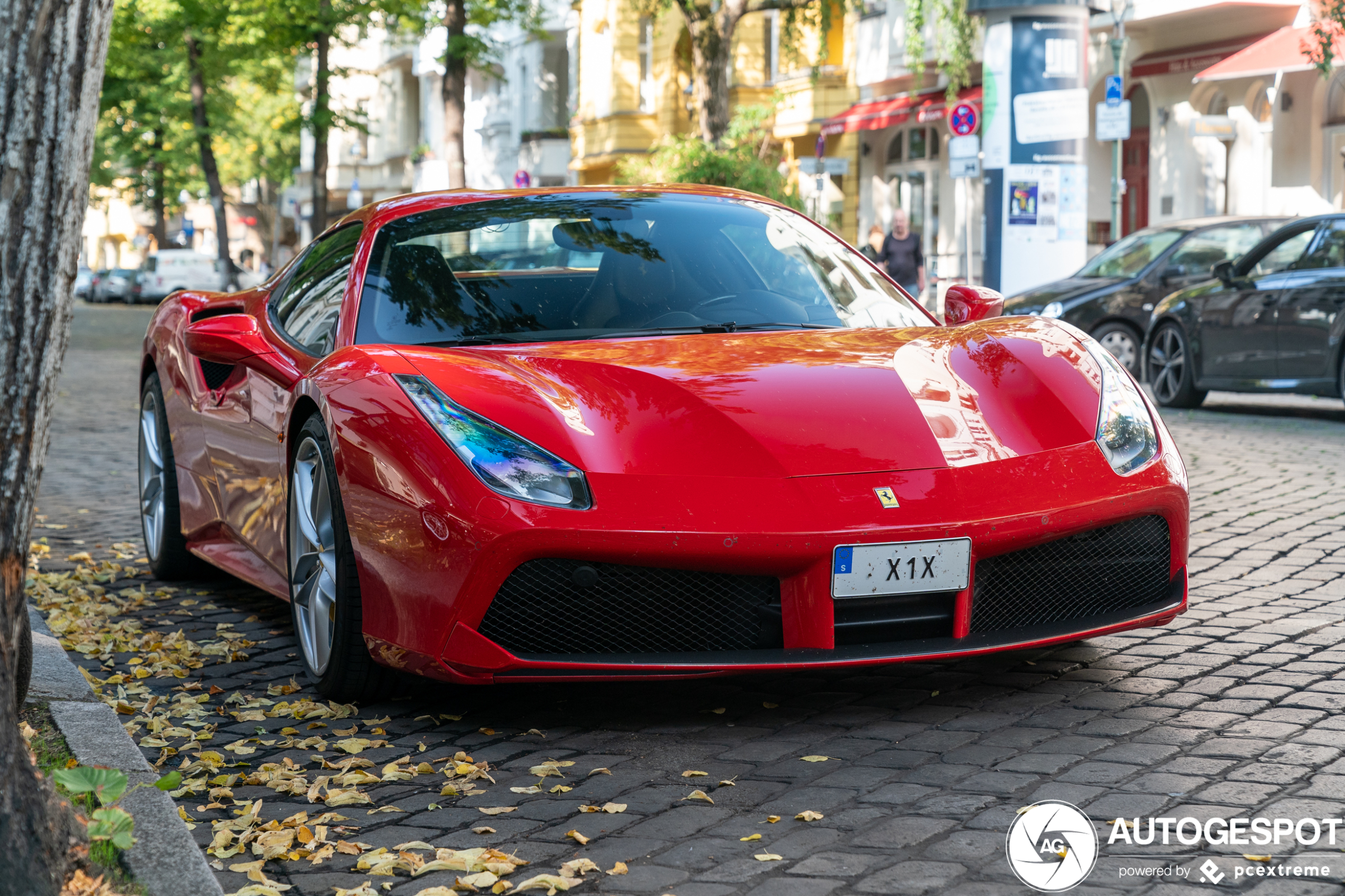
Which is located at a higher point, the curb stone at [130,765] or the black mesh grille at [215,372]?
the black mesh grille at [215,372]

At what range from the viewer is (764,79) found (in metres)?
34.8

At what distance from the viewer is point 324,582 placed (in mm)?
4383

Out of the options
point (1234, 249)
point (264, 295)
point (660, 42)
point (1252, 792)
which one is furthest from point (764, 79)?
point (1252, 792)

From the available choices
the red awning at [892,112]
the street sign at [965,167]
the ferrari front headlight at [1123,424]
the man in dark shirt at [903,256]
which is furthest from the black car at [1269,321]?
the red awning at [892,112]

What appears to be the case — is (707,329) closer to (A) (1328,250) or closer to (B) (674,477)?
(B) (674,477)

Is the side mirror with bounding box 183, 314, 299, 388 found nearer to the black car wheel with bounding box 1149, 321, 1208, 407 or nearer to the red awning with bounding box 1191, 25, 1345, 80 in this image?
the black car wheel with bounding box 1149, 321, 1208, 407

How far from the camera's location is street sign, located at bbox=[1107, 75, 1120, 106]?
18.8 m

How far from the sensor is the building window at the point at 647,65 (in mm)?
38906

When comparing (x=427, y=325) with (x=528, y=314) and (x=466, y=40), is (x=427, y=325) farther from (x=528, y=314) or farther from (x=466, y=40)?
(x=466, y=40)

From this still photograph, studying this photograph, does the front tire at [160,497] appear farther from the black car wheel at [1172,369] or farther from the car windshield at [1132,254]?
the car windshield at [1132,254]

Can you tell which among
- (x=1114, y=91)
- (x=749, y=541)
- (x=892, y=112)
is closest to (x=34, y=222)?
(x=749, y=541)

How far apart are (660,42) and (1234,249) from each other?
25.3 m

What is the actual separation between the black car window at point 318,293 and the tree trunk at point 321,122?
95.6ft

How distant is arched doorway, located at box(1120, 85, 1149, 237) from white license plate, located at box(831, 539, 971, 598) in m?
23.1
